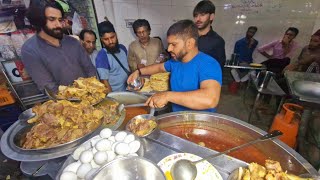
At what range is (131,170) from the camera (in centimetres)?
109

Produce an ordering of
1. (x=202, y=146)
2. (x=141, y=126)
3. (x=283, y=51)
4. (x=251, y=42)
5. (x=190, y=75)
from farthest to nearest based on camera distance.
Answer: (x=251, y=42)
(x=283, y=51)
(x=190, y=75)
(x=141, y=126)
(x=202, y=146)

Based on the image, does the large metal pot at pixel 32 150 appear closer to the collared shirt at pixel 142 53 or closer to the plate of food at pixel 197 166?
the plate of food at pixel 197 166

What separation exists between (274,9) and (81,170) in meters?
7.46

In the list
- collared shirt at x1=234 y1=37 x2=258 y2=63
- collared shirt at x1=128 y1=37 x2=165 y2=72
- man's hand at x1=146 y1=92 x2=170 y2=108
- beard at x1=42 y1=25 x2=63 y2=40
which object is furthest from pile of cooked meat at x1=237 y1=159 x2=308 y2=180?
collared shirt at x1=234 y1=37 x2=258 y2=63

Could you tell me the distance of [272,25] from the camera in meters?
6.29

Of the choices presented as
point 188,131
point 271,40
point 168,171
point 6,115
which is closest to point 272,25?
point 271,40

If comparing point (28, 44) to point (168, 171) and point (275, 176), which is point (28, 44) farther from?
point (275, 176)

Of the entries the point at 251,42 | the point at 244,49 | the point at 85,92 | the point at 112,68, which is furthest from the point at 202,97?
the point at 251,42

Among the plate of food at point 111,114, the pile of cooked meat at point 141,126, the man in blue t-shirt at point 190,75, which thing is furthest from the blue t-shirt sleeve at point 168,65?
the pile of cooked meat at point 141,126

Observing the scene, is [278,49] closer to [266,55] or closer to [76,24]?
[266,55]

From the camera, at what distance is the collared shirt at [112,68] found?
11.7 feet

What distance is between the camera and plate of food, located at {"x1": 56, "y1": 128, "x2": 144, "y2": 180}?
106 cm

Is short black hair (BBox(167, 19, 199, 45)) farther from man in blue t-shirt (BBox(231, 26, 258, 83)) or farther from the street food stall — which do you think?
→ man in blue t-shirt (BBox(231, 26, 258, 83))

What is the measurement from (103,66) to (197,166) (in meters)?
2.89
